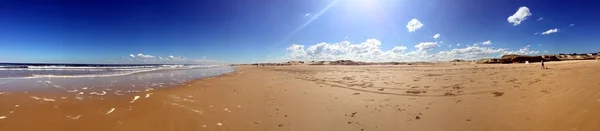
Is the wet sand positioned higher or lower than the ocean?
lower

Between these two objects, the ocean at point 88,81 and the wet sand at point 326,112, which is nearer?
the wet sand at point 326,112

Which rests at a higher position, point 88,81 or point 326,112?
point 88,81

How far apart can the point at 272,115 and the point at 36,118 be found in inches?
182

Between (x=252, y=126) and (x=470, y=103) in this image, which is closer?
(x=252, y=126)

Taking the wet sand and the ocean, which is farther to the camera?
the ocean

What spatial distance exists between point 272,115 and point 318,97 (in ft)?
9.69

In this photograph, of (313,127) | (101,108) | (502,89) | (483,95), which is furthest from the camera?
(502,89)

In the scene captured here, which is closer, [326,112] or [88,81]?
[326,112]

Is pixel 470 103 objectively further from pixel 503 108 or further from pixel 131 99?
pixel 131 99

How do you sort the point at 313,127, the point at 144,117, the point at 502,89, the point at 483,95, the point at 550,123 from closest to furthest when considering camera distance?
the point at 550,123
the point at 313,127
the point at 144,117
the point at 483,95
the point at 502,89

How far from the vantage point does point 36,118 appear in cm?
594

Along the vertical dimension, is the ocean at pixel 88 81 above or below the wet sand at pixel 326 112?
above

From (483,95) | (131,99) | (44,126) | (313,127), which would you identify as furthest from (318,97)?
(44,126)

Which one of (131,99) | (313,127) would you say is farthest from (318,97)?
(131,99)
